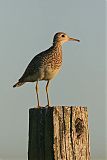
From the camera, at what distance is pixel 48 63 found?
381 inches

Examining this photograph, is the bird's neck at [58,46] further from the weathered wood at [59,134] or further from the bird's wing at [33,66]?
the weathered wood at [59,134]

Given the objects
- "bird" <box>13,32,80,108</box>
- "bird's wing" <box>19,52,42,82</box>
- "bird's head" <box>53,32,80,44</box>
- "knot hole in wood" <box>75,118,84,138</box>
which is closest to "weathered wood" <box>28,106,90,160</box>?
"knot hole in wood" <box>75,118,84,138</box>

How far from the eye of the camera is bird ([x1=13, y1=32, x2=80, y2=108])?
956cm

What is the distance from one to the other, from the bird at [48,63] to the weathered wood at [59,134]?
4495 millimetres

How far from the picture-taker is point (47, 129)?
15.6 ft

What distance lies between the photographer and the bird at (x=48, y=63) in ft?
31.4

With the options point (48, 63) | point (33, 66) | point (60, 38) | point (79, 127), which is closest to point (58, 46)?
point (60, 38)

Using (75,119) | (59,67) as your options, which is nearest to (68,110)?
(75,119)

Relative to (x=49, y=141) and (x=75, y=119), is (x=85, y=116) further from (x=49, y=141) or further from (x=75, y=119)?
(x=49, y=141)

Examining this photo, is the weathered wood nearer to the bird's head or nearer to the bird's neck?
the bird's neck

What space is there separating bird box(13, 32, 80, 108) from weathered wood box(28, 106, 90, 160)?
4495mm

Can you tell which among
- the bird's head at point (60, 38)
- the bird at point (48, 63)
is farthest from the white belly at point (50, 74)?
the bird's head at point (60, 38)

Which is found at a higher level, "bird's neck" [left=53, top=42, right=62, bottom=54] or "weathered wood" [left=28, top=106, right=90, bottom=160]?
"bird's neck" [left=53, top=42, right=62, bottom=54]

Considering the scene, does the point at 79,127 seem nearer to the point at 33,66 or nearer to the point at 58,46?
the point at 58,46
